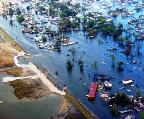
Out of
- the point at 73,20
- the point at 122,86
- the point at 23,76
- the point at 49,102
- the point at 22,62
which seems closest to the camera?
the point at 49,102

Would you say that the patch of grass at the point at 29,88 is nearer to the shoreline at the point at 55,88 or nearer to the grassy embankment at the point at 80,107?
the shoreline at the point at 55,88

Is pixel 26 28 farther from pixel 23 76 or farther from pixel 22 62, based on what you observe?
pixel 23 76

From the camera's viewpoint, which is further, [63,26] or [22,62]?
[63,26]

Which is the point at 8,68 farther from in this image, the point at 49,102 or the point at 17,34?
the point at 17,34

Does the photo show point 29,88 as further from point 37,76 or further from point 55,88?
point 37,76

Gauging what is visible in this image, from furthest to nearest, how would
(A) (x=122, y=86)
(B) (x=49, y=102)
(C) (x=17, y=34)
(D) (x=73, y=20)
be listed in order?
→ (D) (x=73, y=20) → (C) (x=17, y=34) → (A) (x=122, y=86) → (B) (x=49, y=102)

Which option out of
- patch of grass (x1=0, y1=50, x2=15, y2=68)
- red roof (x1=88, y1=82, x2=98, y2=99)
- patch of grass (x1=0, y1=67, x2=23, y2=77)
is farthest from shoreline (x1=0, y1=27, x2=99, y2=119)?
red roof (x1=88, y1=82, x2=98, y2=99)

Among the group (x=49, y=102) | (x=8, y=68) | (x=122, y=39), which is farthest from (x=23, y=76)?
(x=122, y=39)

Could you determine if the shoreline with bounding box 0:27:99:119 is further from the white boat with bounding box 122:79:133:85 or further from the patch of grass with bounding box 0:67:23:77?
the white boat with bounding box 122:79:133:85
